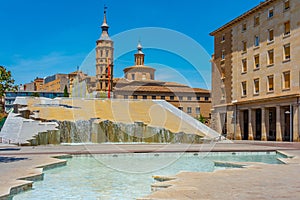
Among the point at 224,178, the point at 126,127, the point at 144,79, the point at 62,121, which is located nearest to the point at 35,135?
the point at 62,121

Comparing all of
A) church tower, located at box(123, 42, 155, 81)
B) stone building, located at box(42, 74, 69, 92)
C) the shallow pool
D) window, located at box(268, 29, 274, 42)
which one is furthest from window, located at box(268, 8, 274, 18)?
stone building, located at box(42, 74, 69, 92)

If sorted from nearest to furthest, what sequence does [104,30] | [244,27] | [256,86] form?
[256,86], [244,27], [104,30]

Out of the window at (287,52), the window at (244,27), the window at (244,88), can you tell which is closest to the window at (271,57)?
the window at (287,52)

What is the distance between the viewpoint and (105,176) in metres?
12.9

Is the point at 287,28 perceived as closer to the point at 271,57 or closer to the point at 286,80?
the point at 271,57

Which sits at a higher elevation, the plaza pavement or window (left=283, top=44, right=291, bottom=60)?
window (left=283, top=44, right=291, bottom=60)

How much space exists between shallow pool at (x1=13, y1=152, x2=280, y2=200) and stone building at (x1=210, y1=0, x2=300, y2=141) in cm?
1625

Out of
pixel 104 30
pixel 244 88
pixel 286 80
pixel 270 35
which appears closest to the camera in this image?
pixel 286 80

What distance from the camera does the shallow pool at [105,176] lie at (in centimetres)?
967

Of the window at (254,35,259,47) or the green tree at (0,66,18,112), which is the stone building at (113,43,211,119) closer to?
the window at (254,35,259,47)

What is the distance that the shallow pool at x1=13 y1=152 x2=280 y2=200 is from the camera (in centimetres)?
967

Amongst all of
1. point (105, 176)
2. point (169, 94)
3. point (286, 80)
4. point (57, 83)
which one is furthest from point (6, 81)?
point (57, 83)

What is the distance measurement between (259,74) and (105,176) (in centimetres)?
2918

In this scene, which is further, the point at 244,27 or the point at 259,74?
the point at 244,27
